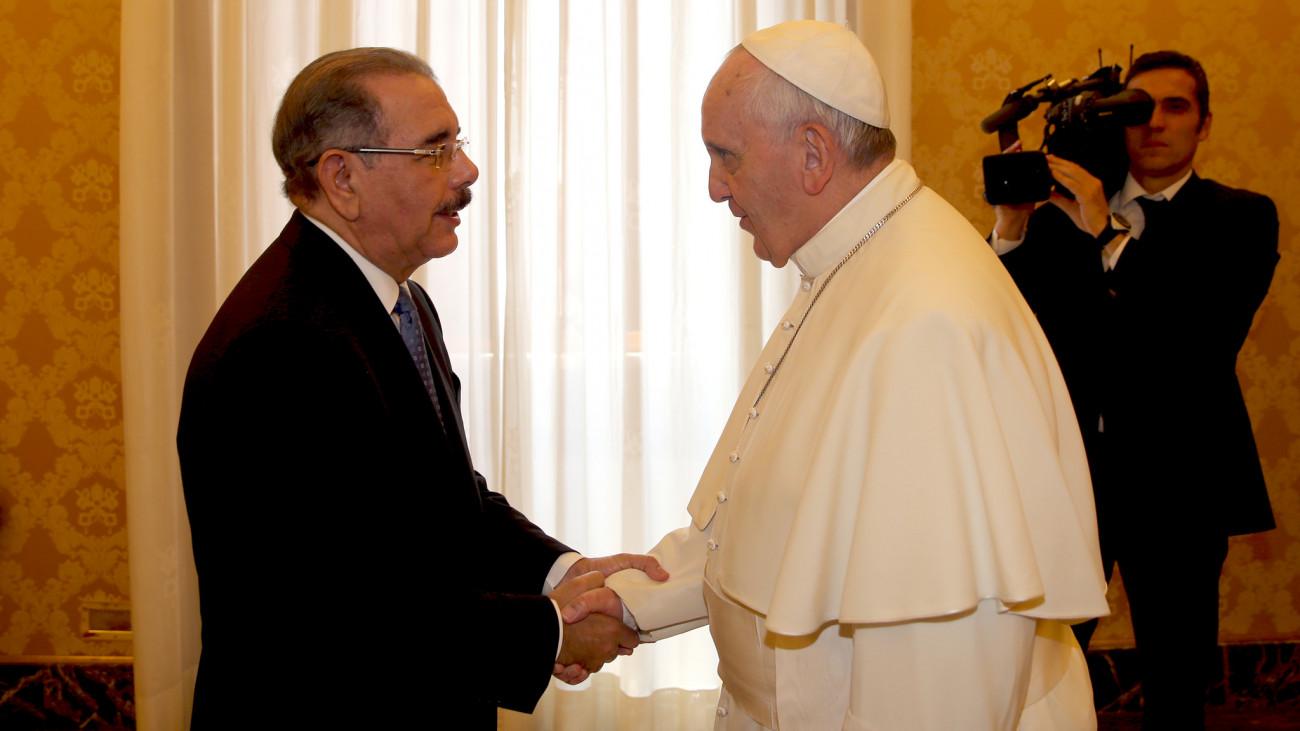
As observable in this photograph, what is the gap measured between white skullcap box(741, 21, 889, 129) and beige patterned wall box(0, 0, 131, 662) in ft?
9.85

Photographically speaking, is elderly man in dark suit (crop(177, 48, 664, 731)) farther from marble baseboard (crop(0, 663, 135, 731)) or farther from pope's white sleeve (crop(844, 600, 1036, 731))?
marble baseboard (crop(0, 663, 135, 731))

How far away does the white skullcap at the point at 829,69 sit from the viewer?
5.37 ft

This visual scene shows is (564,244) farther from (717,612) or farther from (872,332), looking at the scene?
(872,332)

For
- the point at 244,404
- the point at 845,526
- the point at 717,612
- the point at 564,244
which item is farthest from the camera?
the point at 564,244

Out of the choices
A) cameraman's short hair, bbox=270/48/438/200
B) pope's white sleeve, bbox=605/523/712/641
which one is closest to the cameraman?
pope's white sleeve, bbox=605/523/712/641

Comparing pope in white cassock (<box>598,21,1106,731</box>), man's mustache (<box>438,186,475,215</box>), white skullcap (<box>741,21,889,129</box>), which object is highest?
white skullcap (<box>741,21,889,129</box>)

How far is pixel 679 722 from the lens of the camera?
3578mm

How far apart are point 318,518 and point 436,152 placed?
81 centimetres

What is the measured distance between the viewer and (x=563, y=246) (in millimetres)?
3512

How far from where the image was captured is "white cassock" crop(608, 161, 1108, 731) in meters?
1.27

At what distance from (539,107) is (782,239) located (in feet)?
6.62

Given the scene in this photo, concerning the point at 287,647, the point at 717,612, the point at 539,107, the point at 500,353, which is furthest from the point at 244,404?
the point at 539,107

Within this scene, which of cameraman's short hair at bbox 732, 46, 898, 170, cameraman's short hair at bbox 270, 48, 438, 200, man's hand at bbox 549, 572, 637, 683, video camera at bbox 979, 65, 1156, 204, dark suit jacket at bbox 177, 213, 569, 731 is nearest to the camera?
dark suit jacket at bbox 177, 213, 569, 731

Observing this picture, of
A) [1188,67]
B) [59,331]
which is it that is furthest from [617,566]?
[59,331]
